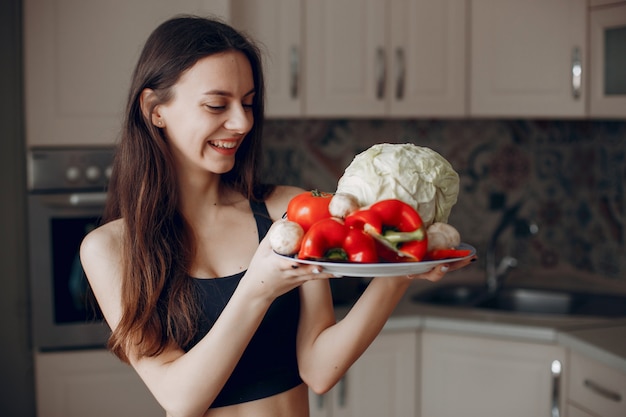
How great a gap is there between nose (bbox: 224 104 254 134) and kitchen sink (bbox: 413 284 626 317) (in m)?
1.56

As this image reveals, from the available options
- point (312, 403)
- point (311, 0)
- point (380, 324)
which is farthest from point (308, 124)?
point (380, 324)

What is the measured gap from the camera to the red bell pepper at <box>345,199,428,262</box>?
1.12m

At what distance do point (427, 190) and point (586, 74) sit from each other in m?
1.65

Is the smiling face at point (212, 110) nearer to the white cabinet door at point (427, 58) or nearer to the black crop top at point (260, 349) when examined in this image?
the black crop top at point (260, 349)

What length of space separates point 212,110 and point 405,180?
381 millimetres

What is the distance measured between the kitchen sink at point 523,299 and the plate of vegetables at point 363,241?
1.66 metres

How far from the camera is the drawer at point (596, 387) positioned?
2133mm

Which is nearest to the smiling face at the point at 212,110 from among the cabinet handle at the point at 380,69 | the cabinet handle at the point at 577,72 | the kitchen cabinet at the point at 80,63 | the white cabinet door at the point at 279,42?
the kitchen cabinet at the point at 80,63

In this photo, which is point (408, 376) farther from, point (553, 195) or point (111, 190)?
point (111, 190)

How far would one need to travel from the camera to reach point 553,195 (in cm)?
319

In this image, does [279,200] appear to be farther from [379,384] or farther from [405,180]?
[379,384]

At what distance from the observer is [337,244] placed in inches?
43.7

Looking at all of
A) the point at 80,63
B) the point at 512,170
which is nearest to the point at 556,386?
the point at 512,170

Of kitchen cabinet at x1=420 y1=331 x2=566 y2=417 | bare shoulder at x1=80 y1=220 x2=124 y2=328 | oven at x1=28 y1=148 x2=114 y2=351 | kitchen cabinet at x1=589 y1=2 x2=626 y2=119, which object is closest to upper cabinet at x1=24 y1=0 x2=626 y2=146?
kitchen cabinet at x1=589 y1=2 x2=626 y2=119
